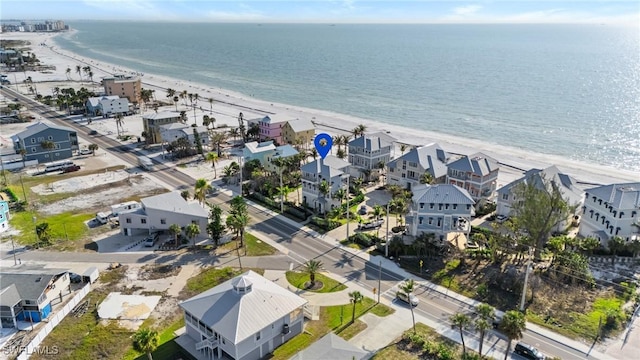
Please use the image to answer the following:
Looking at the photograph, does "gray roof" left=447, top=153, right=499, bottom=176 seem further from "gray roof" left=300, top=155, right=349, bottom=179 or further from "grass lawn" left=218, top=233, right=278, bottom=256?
"grass lawn" left=218, top=233, right=278, bottom=256

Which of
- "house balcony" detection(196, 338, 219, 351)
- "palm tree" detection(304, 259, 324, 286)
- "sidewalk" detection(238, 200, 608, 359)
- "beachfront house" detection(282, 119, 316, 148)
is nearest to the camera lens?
"house balcony" detection(196, 338, 219, 351)

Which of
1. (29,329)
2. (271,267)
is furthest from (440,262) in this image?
(29,329)

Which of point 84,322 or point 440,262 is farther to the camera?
point 440,262

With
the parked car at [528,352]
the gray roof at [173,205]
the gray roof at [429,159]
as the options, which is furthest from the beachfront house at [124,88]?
the parked car at [528,352]

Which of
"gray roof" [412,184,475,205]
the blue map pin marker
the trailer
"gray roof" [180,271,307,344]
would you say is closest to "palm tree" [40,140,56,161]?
the trailer

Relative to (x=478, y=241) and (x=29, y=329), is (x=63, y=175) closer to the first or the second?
(x=29, y=329)

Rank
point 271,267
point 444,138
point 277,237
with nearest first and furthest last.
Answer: point 271,267, point 277,237, point 444,138

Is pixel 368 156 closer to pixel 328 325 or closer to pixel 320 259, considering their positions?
pixel 320 259
